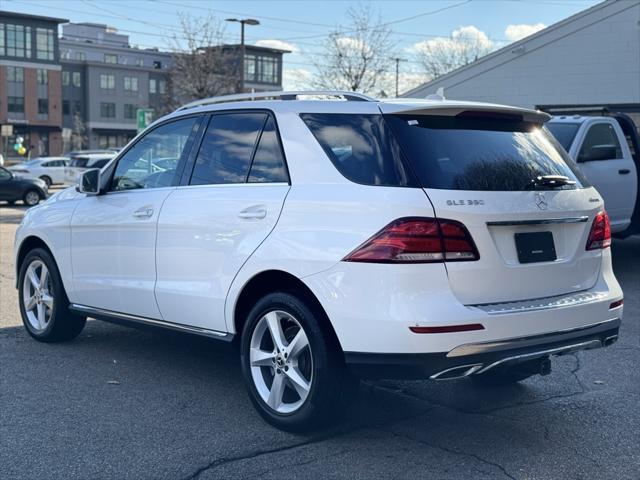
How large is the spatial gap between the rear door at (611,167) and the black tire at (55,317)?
22.0ft

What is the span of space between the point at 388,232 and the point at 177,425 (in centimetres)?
174

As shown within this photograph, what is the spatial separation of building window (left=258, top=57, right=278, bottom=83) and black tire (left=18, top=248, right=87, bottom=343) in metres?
85.8

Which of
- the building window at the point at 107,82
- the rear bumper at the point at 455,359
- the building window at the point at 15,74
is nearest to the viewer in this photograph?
the rear bumper at the point at 455,359

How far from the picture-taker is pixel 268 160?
4656 mm

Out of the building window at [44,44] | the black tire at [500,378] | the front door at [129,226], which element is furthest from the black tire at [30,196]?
the building window at [44,44]

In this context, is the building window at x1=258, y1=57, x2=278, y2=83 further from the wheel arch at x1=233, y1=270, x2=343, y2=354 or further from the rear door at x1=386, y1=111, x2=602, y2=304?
the rear door at x1=386, y1=111, x2=602, y2=304

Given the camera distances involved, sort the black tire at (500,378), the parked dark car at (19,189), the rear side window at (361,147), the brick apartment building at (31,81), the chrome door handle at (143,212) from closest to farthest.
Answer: the rear side window at (361,147)
the black tire at (500,378)
the chrome door handle at (143,212)
the parked dark car at (19,189)
the brick apartment building at (31,81)

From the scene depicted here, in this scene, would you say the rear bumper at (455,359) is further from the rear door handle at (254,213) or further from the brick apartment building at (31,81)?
the brick apartment building at (31,81)

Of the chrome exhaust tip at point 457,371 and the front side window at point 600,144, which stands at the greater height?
the front side window at point 600,144

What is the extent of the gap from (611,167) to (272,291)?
7.50 meters

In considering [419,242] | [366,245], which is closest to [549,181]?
[419,242]

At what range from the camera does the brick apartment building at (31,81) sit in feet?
267

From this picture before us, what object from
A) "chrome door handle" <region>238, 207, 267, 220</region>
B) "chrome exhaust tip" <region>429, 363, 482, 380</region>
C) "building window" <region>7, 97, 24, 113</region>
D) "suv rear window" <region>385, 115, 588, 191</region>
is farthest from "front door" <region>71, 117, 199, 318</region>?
"building window" <region>7, 97, 24, 113</region>

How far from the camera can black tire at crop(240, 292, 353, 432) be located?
4.08 meters
